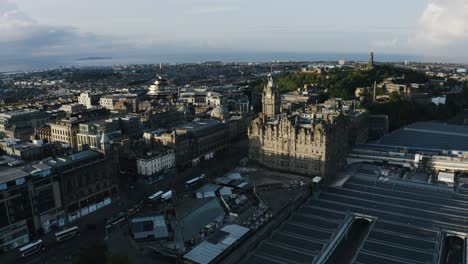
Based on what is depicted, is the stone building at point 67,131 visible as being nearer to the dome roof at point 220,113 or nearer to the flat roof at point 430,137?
the dome roof at point 220,113

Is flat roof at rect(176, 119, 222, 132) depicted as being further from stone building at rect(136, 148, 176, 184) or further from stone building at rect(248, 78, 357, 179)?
stone building at rect(248, 78, 357, 179)

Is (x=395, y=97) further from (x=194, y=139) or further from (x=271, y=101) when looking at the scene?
(x=194, y=139)

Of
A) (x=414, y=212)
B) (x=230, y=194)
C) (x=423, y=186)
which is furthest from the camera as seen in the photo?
(x=423, y=186)

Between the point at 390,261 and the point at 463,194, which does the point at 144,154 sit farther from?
the point at 463,194

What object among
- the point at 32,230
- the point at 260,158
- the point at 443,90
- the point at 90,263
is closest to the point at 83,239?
the point at 32,230

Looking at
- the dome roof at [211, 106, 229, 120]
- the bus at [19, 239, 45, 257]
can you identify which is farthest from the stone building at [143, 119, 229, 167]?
the bus at [19, 239, 45, 257]

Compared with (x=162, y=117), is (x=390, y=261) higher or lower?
lower

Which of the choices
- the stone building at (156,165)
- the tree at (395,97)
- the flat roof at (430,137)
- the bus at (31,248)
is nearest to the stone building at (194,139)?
the stone building at (156,165)
